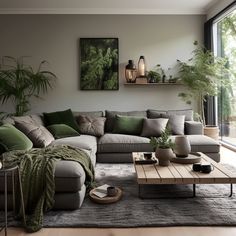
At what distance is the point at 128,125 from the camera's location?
15.6 ft

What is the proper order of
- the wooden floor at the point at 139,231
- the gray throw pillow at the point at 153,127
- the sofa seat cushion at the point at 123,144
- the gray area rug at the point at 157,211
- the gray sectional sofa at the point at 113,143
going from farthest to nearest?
1. the gray throw pillow at the point at 153,127
2. the sofa seat cushion at the point at 123,144
3. the gray sectional sofa at the point at 113,143
4. the gray area rug at the point at 157,211
5. the wooden floor at the point at 139,231

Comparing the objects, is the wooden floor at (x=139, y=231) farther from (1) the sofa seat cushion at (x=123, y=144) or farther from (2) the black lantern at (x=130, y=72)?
(2) the black lantern at (x=130, y=72)

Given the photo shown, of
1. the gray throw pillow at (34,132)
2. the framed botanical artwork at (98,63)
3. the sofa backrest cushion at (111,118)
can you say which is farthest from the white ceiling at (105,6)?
the gray throw pillow at (34,132)

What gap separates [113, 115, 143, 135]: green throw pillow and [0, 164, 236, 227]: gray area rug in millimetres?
1634

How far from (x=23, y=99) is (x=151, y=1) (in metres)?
3.05

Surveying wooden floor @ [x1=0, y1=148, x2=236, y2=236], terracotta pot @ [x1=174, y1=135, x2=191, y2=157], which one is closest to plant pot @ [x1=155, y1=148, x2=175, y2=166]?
terracotta pot @ [x1=174, y1=135, x2=191, y2=157]

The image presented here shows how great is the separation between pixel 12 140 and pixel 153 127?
7.45 ft

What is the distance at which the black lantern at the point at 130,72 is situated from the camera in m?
5.59

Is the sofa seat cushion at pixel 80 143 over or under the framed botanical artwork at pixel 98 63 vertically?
under

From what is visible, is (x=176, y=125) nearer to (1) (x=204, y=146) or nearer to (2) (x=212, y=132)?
(1) (x=204, y=146)

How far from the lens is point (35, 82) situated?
17.7 feet

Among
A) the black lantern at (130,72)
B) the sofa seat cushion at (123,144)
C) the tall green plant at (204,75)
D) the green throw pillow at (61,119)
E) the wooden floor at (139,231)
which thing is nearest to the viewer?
the wooden floor at (139,231)

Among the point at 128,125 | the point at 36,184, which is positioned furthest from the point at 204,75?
the point at 36,184

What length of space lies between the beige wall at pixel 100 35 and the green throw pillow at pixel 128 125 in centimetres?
100
